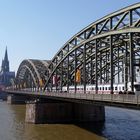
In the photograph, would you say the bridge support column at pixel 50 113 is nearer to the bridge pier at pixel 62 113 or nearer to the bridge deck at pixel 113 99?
the bridge pier at pixel 62 113

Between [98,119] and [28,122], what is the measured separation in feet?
54.2

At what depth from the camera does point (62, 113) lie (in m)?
80.9

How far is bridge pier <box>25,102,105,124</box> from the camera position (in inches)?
3135

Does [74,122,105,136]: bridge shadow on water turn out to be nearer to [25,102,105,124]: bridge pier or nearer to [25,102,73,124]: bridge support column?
[25,102,105,124]: bridge pier

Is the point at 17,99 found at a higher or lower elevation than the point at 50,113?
higher

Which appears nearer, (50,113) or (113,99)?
(113,99)

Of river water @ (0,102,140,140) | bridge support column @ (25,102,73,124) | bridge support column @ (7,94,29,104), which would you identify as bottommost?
river water @ (0,102,140,140)

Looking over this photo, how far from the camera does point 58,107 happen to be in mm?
81000

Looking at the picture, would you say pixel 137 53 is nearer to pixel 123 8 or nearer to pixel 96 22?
pixel 96 22

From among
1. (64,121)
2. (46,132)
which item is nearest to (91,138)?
(46,132)

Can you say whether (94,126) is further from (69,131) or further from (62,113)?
(62,113)

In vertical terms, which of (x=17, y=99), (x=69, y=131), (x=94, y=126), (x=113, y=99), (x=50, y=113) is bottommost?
(x=69, y=131)

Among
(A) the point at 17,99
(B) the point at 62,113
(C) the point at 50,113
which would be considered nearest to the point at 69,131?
(B) the point at 62,113

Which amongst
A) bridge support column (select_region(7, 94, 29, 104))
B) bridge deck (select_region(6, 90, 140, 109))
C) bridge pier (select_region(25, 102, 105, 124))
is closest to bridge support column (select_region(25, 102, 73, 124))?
bridge pier (select_region(25, 102, 105, 124))
